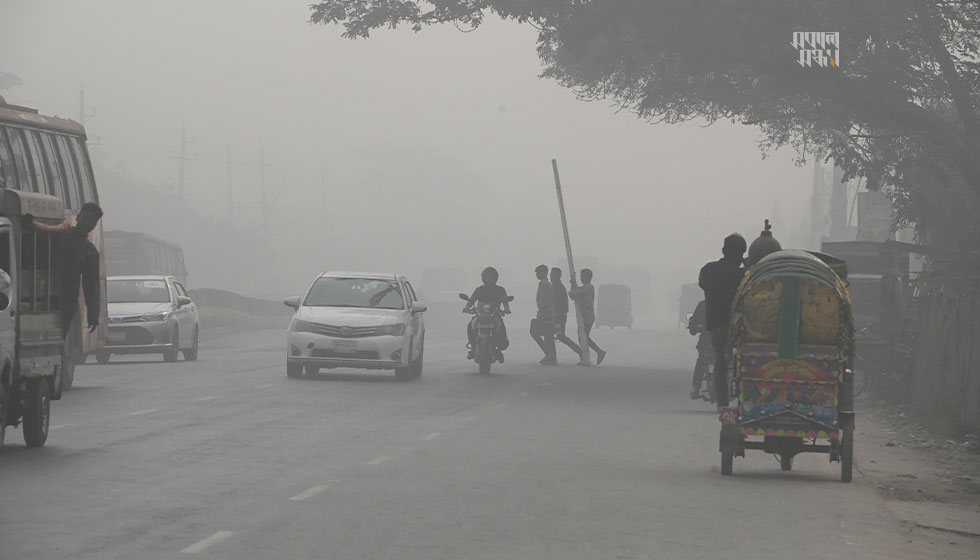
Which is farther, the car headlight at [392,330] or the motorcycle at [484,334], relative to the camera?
the motorcycle at [484,334]

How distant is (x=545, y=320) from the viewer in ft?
107

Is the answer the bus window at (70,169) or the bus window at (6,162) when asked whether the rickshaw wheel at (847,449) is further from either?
the bus window at (70,169)

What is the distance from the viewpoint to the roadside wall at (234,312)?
162 feet

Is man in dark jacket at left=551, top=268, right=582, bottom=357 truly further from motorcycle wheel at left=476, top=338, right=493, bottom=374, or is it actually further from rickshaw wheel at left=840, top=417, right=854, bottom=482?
rickshaw wheel at left=840, top=417, right=854, bottom=482

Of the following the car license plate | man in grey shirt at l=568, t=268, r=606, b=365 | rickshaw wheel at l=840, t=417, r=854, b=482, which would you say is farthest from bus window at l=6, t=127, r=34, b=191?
man in grey shirt at l=568, t=268, r=606, b=365

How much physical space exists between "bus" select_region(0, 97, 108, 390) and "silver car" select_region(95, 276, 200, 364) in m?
4.40

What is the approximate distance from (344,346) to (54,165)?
506 cm

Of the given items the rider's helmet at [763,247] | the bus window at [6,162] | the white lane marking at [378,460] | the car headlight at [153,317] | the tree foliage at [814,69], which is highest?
the tree foliage at [814,69]

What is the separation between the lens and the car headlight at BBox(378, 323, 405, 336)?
2452 centimetres

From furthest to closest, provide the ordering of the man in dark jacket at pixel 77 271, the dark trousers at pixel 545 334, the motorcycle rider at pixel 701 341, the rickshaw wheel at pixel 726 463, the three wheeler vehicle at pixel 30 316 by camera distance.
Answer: the dark trousers at pixel 545 334 → the motorcycle rider at pixel 701 341 → the man in dark jacket at pixel 77 271 → the three wheeler vehicle at pixel 30 316 → the rickshaw wheel at pixel 726 463

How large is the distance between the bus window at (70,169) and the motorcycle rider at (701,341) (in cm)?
964

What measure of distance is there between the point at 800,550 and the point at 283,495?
3.67m

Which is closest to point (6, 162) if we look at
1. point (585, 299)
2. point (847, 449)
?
point (847, 449)

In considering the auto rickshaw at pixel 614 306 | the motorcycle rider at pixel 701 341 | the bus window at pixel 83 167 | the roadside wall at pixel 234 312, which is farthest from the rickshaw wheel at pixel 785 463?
the auto rickshaw at pixel 614 306
